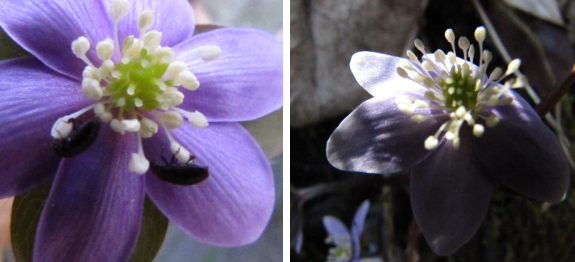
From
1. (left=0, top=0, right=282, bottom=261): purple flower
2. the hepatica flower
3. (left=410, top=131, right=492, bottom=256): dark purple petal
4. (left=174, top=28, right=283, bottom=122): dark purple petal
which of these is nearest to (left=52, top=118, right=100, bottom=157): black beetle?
(left=0, top=0, right=282, bottom=261): purple flower

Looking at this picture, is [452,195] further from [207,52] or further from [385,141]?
[207,52]

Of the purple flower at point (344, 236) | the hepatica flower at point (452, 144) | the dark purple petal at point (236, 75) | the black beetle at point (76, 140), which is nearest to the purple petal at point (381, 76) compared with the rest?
the hepatica flower at point (452, 144)

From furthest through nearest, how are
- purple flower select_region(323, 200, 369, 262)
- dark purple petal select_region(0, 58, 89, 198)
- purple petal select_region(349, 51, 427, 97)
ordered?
purple flower select_region(323, 200, 369, 262) → purple petal select_region(349, 51, 427, 97) → dark purple petal select_region(0, 58, 89, 198)

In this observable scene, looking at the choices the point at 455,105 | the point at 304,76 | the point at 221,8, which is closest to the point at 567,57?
the point at 455,105

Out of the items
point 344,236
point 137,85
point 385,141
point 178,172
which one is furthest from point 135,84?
point 344,236

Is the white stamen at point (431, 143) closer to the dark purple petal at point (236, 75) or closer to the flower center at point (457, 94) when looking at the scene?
the flower center at point (457, 94)

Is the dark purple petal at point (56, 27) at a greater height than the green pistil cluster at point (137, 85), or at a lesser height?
greater

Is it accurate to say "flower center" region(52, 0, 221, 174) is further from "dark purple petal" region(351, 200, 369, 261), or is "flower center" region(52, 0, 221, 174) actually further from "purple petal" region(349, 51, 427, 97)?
"dark purple petal" region(351, 200, 369, 261)
